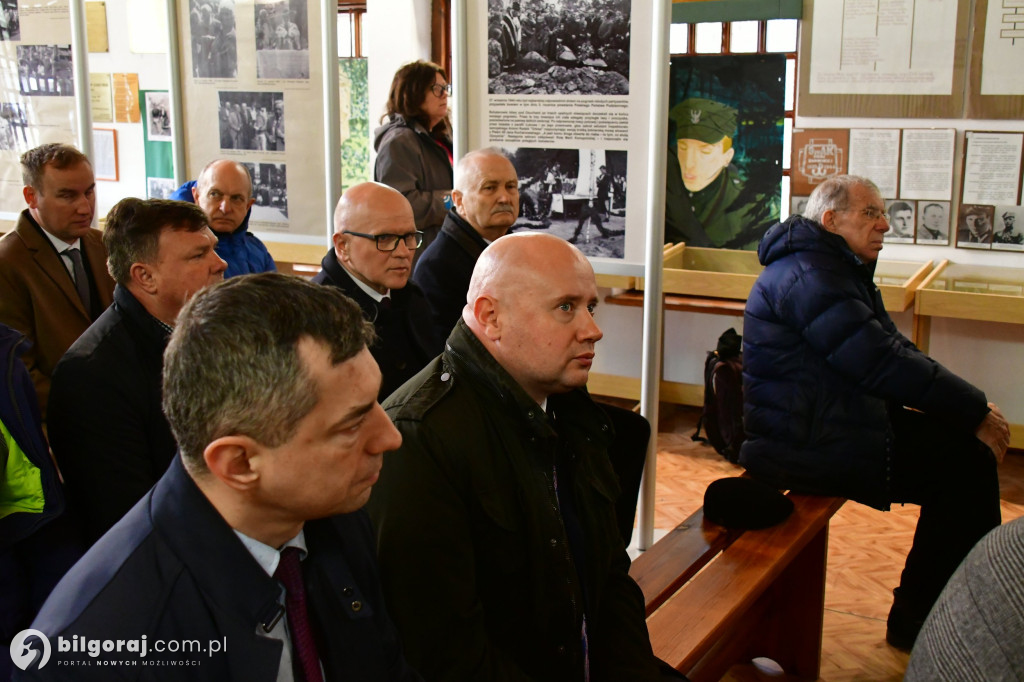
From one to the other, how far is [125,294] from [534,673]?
1453mm

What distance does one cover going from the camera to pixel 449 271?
3865 mm

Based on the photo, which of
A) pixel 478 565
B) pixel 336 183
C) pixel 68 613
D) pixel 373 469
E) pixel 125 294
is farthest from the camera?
pixel 336 183

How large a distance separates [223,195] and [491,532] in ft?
8.97

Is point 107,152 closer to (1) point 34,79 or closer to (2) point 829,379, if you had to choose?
(1) point 34,79

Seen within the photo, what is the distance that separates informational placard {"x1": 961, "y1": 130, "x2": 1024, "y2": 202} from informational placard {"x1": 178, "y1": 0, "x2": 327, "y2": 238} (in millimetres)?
4379

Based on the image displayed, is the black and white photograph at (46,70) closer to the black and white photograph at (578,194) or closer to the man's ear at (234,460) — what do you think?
the black and white photograph at (578,194)

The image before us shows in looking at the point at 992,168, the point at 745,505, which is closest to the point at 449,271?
the point at 745,505

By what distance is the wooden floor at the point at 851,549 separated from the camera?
3783 millimetres

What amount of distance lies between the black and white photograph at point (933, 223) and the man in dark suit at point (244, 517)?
20.0 ft

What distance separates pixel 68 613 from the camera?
1.24 m

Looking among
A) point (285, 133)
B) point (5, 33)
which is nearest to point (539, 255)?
point (285, 133)

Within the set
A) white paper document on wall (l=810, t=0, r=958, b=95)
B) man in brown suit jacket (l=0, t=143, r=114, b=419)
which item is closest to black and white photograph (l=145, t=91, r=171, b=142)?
man in brown suit jacket (l=0, t=143, r=114, b=419)

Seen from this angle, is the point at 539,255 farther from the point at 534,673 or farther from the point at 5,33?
the point at 5,33

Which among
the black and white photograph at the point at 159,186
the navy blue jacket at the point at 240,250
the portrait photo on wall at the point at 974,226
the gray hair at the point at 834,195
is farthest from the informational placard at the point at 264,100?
Result: the portrait photo on wall at the point at 974,226
